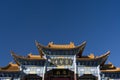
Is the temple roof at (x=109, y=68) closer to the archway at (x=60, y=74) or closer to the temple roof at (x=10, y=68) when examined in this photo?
the archway at (x=60, y=74)

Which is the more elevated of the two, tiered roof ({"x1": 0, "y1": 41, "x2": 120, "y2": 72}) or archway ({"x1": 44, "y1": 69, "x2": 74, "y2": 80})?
tiered roof ({"x1": 0, "y1": 41, "x2": 120, "y2": 72})

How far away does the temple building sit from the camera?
104ft

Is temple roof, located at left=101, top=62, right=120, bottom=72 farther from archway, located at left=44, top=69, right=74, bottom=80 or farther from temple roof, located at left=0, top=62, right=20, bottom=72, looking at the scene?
temple roof, located at left=0, top=62, right=20, bottom=72

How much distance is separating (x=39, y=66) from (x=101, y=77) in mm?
9087

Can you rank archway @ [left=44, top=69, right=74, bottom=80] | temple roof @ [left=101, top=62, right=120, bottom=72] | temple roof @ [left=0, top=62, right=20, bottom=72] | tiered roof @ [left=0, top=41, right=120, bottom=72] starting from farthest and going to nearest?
tiered roof @ [left=0, top=41, right=120, bottom=72] < archway @ [left=44, top=69, right=74, bottom=80] < temple roof @ [left=101, top=62, right=120, bottom=72] < temple roof @ [left=0, top=62, right=20, bottom=72]

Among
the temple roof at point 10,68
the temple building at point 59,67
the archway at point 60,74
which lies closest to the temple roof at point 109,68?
the temple building at point 59,67

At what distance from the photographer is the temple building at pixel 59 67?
31.8 meters

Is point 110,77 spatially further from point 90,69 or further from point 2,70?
point 2,70

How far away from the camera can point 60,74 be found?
32625mm

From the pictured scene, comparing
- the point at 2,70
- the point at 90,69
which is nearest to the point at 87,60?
the point at 90,69

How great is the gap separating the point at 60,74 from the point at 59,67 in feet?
3.59

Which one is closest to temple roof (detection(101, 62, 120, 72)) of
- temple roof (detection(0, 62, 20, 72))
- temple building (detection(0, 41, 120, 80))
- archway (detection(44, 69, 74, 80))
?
temple building (detection(0, 41, 120, 80))

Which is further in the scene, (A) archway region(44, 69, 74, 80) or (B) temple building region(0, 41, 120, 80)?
Answer: (A) archway region(44, 69, 74, 80)

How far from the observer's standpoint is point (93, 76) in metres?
32.2
